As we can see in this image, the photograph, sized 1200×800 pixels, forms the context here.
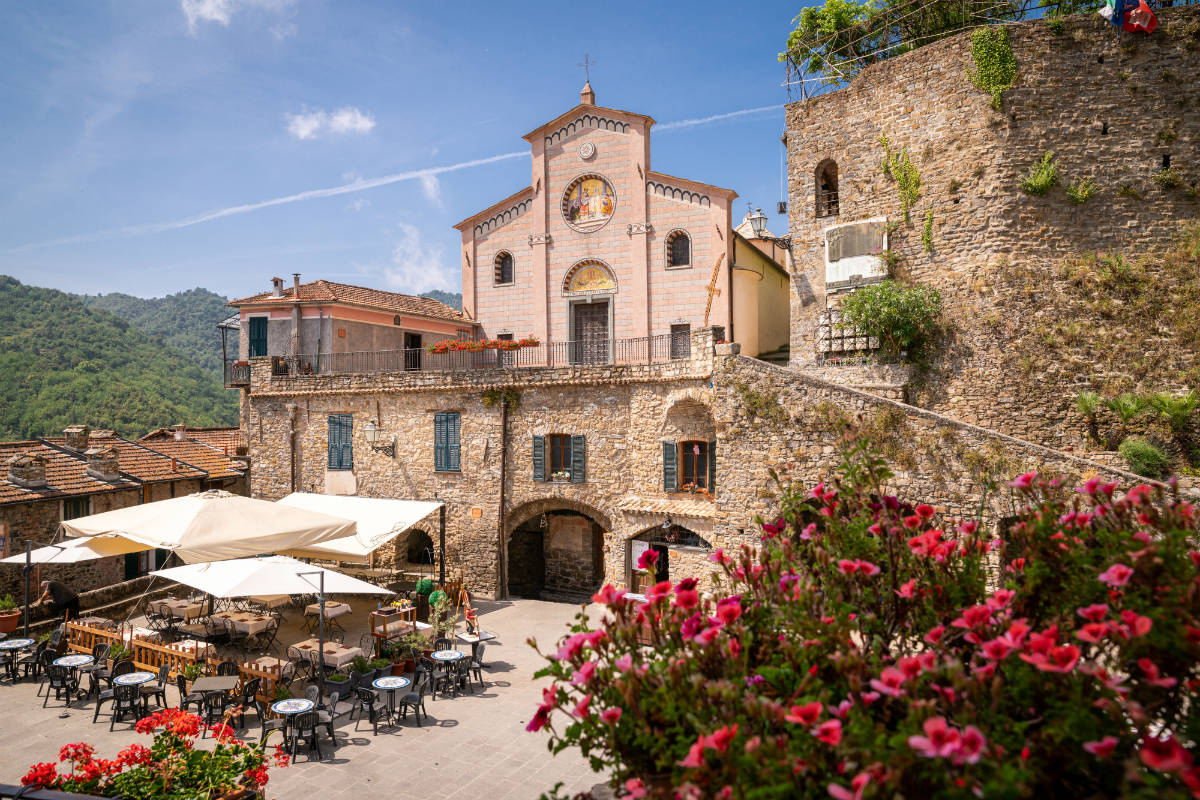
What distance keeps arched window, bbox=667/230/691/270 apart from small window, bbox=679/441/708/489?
693 centimetres

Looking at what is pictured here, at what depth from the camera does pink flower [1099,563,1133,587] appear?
2.76m

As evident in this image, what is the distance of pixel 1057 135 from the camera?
15.5m

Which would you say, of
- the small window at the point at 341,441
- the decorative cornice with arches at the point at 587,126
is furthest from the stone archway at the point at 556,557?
the decorative cornice with arches at the point at 587,126

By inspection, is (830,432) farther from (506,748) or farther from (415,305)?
(415,305)

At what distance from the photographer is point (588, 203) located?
22.2m

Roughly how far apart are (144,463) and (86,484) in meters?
2.76

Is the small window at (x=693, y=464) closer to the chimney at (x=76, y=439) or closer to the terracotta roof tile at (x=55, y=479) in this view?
the terracotta roof tile at (x=55, y=479)

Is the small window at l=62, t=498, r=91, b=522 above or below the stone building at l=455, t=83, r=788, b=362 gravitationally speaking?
below

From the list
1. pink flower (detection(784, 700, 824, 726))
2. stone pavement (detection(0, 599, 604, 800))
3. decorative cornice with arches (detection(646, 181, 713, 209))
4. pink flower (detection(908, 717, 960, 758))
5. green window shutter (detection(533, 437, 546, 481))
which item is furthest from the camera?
decorative cornice with arches (detection(646, 181, 713, 209))

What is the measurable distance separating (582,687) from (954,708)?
1.67 m

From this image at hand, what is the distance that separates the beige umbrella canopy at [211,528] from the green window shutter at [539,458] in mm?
5624

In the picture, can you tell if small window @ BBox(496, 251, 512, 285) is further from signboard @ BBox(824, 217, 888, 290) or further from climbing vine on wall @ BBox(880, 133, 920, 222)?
climbing vine on wall @ BBox(880, 133, 920, 222)

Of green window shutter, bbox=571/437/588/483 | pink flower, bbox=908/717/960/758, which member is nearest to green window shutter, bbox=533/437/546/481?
green window shutter, bbox=571/437/588/483

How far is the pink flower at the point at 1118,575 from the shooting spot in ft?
9.05
